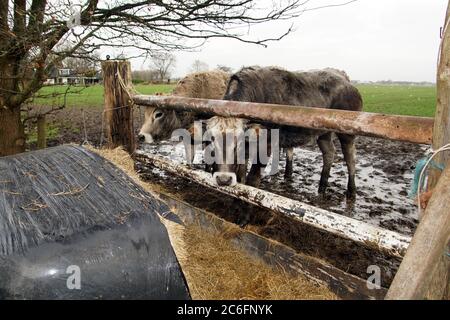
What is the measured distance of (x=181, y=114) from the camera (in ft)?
19.7

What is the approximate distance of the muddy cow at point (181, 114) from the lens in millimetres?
5785

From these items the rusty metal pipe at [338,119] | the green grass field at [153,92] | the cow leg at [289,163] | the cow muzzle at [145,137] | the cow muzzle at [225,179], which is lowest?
the cow leg at [289,163]

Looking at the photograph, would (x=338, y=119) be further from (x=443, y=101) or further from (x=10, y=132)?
(x=10, y=132)

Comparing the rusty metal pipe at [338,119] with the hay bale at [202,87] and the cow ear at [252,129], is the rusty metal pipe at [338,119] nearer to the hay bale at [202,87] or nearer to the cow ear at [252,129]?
the cow ear at [252,129]

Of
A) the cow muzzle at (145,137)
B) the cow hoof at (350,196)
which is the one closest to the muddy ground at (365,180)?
the cow hoof at (350,196)

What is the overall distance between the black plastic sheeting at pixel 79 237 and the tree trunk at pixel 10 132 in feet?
10.5

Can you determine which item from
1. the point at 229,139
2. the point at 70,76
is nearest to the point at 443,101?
the point at 229,139

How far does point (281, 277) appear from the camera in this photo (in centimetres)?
251

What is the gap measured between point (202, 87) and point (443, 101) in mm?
4733

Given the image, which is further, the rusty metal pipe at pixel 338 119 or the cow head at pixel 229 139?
the cow head at pixel 229 139

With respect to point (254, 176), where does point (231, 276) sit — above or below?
below

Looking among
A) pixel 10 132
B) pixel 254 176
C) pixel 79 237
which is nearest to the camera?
pixel 79 237

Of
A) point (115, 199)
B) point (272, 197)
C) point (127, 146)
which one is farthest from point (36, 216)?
point (127, 146)
